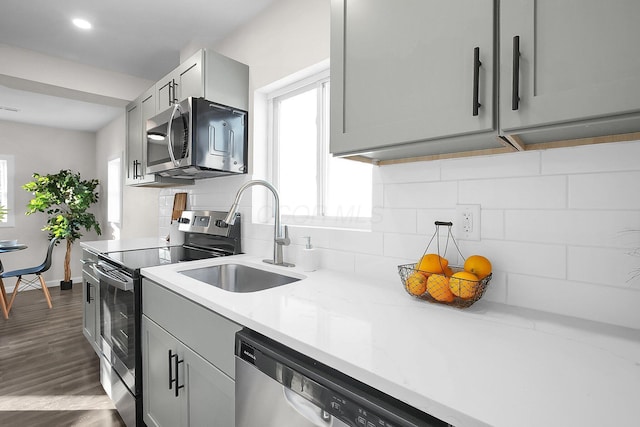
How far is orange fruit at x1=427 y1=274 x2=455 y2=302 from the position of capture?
1001mm

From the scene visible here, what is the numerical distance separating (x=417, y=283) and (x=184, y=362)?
3.04 ft

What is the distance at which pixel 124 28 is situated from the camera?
2396mm

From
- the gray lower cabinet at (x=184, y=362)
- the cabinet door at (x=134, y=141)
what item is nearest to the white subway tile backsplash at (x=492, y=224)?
the gray lower cabinet at (x=184, y=362)

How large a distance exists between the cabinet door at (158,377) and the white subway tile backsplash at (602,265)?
1373 millimetres

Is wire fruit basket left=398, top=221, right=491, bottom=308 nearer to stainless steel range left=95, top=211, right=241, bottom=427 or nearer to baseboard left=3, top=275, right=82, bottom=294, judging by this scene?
stainless steel range left=95, top=211, right=241, bottom=427

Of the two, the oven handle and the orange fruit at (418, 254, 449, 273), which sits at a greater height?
the orange fruit at (418, 254, 449, 273)

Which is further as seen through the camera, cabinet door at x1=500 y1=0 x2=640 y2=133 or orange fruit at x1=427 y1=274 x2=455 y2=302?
orange fruit at x1=427 y1=274 x2=455 y2=302

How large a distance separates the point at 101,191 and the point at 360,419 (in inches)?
243

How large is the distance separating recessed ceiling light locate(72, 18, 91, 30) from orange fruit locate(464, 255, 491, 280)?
2864mm

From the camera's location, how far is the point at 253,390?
0.93 metres

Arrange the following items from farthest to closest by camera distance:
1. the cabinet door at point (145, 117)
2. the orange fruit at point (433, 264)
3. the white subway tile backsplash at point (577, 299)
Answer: the cabinet door at point (145, 117) < the orange fruit at point (433, 264) < the white subway tile backsplash at point (577, 299)

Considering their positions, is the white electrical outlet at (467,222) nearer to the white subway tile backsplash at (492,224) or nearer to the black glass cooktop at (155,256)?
the white subway tile backsplash at (492,224)

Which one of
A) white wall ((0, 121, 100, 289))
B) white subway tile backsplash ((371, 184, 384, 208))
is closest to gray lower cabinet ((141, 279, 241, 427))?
white subway tile backsplash ((371, 184, 384, 208))

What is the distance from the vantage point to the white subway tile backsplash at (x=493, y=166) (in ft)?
3.35
